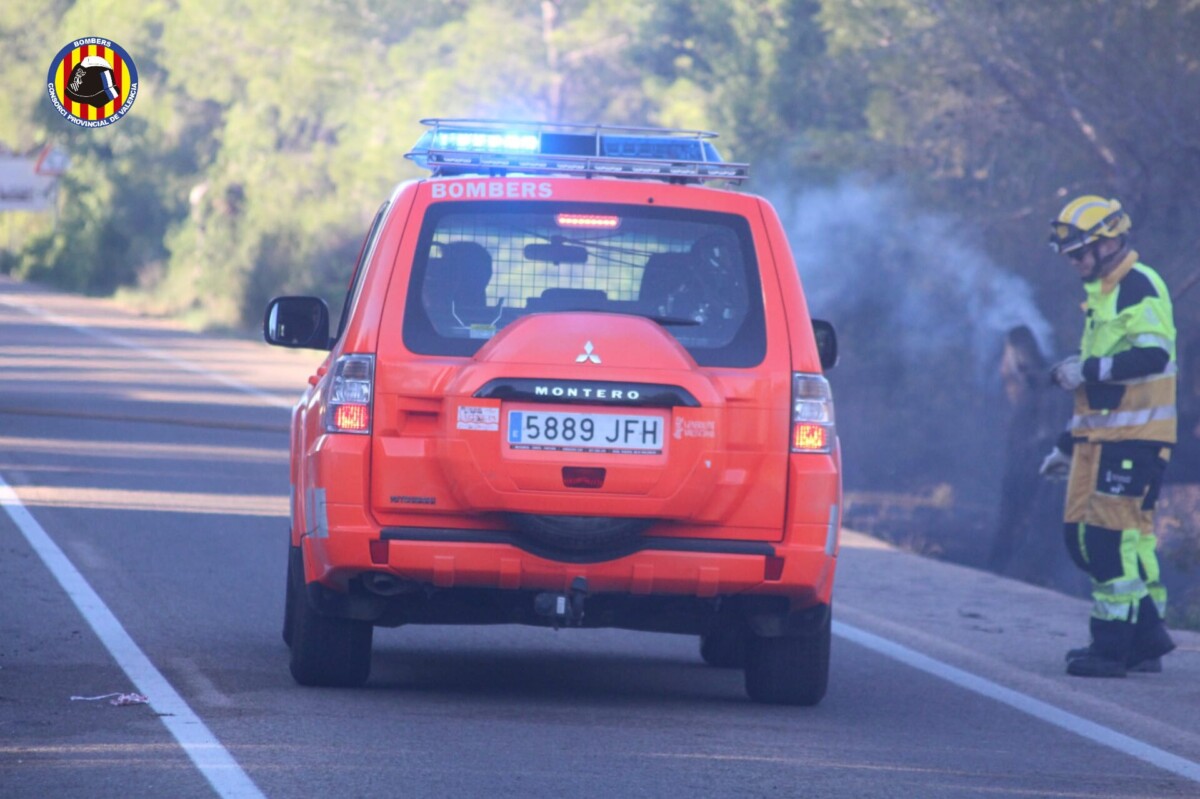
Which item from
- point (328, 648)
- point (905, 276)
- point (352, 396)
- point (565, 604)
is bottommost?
point (328, 648)

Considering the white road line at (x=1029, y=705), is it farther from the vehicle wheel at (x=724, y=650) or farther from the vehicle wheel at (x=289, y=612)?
the vehicle wheel at (x=289, y=612)

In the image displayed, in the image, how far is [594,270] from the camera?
670 centimetres

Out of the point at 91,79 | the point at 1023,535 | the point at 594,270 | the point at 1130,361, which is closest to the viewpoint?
the point at 594,270

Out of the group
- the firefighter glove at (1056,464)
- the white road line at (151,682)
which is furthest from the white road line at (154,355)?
the firefighter glove at (1056,464)

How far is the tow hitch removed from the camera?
639cm

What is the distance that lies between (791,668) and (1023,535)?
30.8ft

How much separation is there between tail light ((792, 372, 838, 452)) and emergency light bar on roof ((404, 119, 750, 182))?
2.53ft

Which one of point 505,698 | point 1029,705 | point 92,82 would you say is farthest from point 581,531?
point 92,82

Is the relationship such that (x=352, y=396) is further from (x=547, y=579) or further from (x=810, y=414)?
(x=810, y=414)

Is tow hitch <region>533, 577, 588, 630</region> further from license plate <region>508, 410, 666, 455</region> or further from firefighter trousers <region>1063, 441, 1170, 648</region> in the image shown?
firefighter trousers <region>1063, 441, 1170, 648</region>

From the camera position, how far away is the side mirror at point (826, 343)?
24.0 feet

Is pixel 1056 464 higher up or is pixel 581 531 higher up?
pixel 1056 464

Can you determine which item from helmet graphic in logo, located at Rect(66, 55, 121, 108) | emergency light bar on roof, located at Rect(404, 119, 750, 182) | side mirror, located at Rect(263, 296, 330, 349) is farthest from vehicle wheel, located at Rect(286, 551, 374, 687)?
helmet graphic in logo, located at Rect(66, 55, 121, 108)

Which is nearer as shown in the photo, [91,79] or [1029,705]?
[1029,705]
